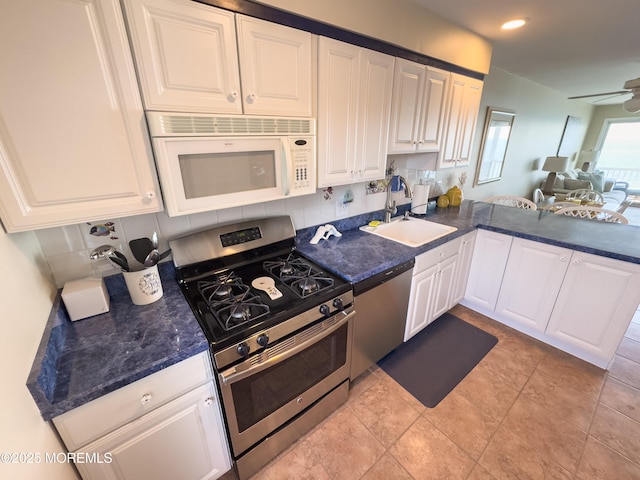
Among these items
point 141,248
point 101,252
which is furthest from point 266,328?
point 101,252

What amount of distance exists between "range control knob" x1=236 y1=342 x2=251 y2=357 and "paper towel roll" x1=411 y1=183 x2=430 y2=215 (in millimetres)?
2010

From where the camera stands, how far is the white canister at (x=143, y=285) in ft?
3.88

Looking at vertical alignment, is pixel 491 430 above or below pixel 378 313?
below

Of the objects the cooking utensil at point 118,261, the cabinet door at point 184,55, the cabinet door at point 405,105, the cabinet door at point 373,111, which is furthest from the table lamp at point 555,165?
the cooking utensil at point 118,261

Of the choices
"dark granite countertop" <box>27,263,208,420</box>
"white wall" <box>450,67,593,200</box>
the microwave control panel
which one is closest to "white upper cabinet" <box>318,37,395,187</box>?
the microwave control panel

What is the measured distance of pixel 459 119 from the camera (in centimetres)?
225

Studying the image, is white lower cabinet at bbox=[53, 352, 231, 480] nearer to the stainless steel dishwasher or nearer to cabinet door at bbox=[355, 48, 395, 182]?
the stainless steel dishwasher

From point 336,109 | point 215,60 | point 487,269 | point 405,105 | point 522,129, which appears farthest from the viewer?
point 522,129

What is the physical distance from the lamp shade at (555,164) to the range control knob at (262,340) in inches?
252

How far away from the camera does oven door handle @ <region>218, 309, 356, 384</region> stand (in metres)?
1.05

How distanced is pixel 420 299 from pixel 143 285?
5.83ft

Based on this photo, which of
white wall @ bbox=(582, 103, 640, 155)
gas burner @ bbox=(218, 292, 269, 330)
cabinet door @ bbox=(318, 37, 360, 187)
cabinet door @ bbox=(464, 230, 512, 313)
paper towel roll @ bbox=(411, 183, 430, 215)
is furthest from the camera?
white wall @ bbox=(582, 103, 640, 155)

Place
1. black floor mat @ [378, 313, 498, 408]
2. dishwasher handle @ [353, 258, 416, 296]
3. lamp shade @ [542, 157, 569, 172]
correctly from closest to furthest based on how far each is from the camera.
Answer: dishwasher handle @ [353, 258, 416, 296] < black floor mat @ [378, 313, 498, 408] < lamp shade @ [542, 157, 569, 172]

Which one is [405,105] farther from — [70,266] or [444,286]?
[70,266]
